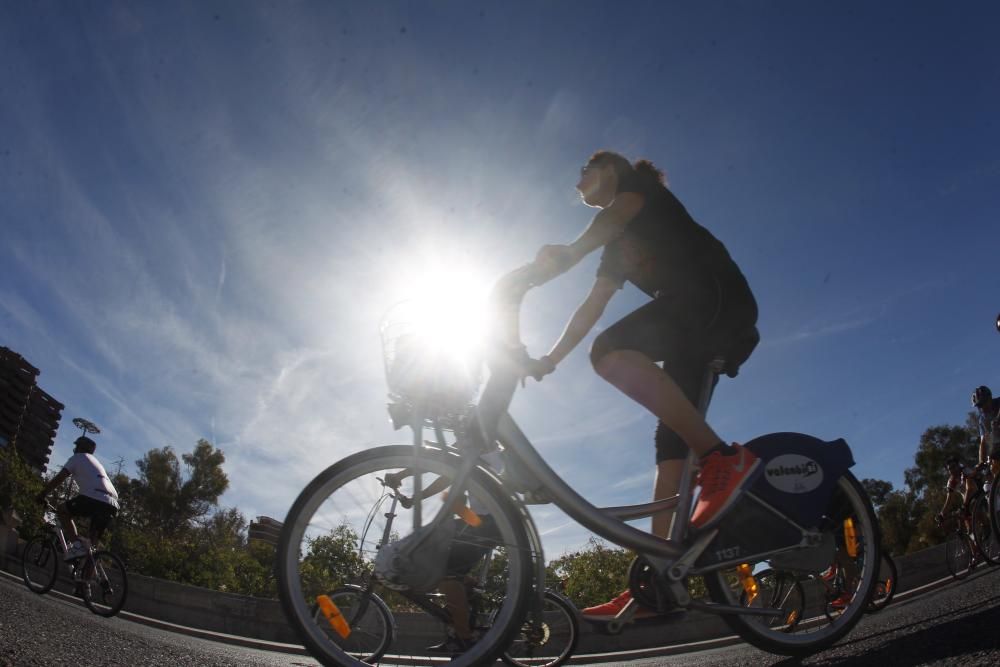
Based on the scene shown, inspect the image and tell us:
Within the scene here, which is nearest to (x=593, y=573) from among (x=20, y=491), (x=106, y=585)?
(x=106, y=585)

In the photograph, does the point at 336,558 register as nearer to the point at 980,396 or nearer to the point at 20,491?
the point at 980,396

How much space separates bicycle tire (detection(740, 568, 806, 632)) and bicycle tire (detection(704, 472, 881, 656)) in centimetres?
3

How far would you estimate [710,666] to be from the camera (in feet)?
9.92

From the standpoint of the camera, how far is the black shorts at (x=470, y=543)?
2133 mm

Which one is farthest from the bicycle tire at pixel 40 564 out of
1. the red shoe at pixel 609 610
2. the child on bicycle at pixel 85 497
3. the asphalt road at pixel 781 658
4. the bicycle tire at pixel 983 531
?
the bicycle tire at pixel 983 531

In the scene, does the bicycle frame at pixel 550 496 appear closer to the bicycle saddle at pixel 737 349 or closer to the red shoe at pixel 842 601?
the red shoe at pixel 842 601

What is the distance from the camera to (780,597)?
2.53 meters

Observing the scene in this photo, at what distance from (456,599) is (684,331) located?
1417 millimetres

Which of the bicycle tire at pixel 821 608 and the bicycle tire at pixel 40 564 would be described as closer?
the bicycle tire at pixel 821 608

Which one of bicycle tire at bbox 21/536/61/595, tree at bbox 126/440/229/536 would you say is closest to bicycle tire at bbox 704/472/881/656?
bicycle tire at bbox 21/536/61/595

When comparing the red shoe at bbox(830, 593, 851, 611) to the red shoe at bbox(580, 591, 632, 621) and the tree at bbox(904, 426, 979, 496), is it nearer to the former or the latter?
the red shoe at bbox(580, 591, 632, 621)

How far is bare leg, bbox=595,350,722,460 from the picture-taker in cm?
237

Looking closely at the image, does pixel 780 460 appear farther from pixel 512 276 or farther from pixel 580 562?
pixel 580 562

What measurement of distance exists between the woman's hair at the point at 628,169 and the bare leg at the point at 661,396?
28.8 inches
